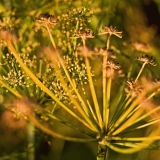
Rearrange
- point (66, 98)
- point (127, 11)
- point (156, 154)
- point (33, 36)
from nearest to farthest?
point (66, 98) → point (33, 36) → point (156, 154) → point (127, 11)

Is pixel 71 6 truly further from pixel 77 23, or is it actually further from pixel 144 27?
pixel 144 27

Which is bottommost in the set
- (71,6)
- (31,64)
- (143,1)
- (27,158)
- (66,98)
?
(27,158)

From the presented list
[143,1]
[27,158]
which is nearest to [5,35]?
[27,158]

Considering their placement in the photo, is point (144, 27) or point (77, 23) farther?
point (144, 27)

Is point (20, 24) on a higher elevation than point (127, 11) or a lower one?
lower

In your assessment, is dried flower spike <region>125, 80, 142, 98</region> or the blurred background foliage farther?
the blurred background foliage

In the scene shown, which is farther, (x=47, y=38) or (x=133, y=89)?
(x=47, y=38)

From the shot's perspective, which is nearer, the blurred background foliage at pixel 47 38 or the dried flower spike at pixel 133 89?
the dried flower spike at pixel 133 89

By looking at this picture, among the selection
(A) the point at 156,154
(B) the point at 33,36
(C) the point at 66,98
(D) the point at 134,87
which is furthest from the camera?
(A) the point at 156,154
